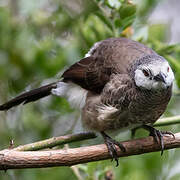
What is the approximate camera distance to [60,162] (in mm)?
2795

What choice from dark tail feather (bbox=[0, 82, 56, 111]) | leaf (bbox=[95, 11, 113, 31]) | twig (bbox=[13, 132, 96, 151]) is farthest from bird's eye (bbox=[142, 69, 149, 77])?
dark tail feather (bbox=[0, 82, 56, 111])

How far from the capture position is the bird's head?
304cm

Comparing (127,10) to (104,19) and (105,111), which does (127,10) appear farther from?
(105,111)

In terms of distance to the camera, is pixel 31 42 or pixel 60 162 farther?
pixel 31 42

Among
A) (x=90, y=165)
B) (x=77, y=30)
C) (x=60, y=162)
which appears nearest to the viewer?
(x=60, y=162)

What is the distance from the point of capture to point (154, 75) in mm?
3068

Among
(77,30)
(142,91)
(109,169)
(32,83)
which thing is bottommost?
(109,169)

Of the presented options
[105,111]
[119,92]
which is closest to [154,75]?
[119,92]

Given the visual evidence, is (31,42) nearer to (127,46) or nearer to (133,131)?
(127,46)

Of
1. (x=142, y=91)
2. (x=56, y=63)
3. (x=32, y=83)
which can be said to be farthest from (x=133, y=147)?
(x=32, y=83)

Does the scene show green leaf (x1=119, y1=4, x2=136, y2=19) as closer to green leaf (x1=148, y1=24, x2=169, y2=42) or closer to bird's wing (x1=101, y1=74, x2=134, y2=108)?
bird's wing (x1=101, y1=74, x2=134, y2=108)

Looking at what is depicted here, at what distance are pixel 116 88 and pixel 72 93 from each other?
1.86ft

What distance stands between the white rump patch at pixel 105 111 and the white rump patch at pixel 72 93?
1.12ft

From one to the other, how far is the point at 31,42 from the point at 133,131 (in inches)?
41.3
